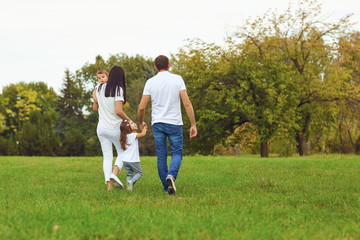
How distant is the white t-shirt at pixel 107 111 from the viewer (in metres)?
6.62

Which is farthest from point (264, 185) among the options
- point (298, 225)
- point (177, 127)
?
point (298, 225)

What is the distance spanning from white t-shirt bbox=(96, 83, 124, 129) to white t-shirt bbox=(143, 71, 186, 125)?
791mm

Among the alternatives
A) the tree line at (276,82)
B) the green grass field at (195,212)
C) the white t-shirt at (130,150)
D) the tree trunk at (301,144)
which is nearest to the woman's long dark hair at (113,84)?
the white t-shirt at (130,150)

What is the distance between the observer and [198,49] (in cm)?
2919

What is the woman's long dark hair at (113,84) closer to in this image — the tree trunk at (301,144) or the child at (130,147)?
the child at (130,147)

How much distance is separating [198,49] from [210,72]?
118 inches

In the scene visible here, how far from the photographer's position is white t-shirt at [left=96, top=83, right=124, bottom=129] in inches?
261

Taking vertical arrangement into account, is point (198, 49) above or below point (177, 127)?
above

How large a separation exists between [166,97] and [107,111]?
Answer: 1.28m

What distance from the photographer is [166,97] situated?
6078mm

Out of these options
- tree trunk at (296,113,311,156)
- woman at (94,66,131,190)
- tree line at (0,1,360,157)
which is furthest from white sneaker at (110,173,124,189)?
tree trunk at (296,113,311,156)

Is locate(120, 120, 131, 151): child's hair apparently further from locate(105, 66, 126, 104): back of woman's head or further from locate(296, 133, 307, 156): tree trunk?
locate(296, 133, 307, 156): tree trunk

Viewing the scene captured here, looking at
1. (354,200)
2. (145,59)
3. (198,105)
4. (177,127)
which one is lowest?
(354,200)

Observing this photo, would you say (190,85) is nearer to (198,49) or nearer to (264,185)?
(198,49)
